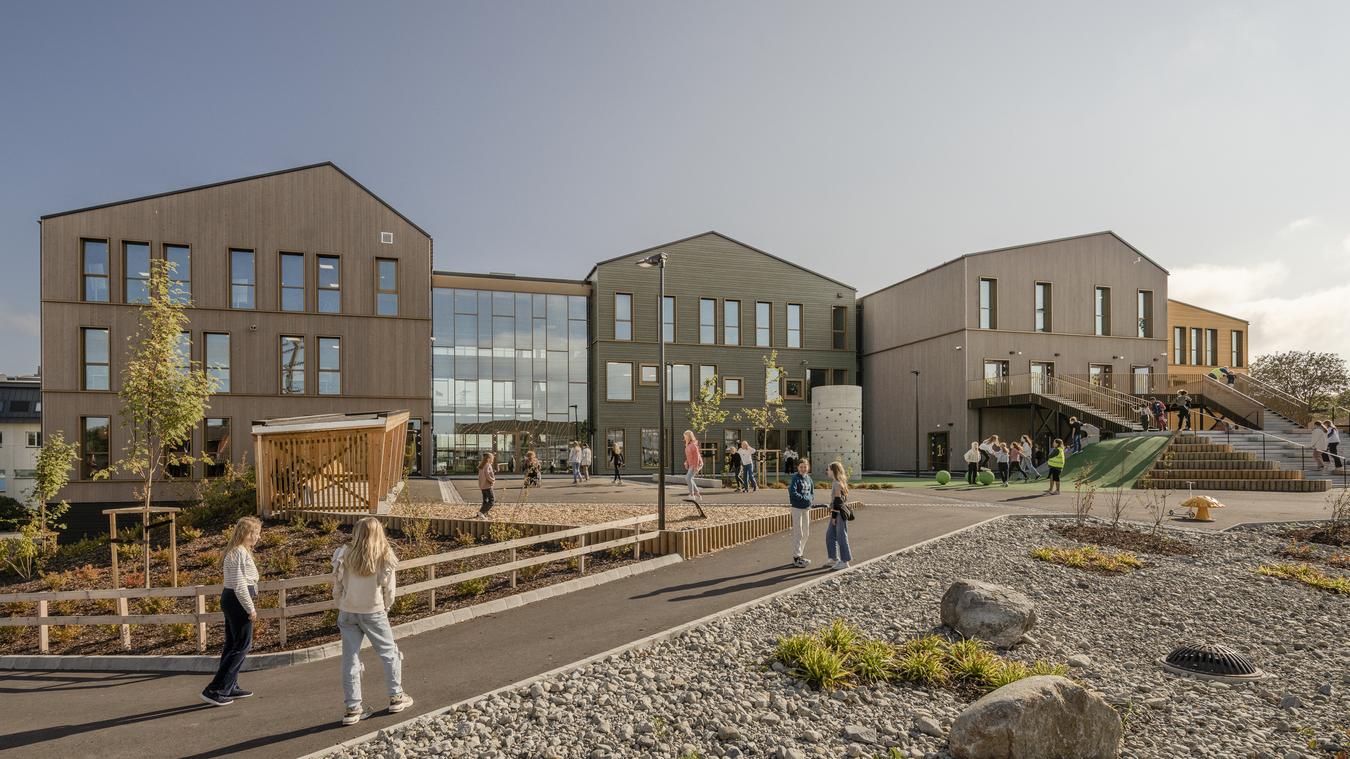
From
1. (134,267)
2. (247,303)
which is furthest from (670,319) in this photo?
(134,267)

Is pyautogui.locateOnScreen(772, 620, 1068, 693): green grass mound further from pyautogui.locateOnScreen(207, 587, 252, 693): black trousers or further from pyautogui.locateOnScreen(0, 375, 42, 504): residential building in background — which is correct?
pyautogui.locateOnScreen(0, 375, 42, 504): residential building in background

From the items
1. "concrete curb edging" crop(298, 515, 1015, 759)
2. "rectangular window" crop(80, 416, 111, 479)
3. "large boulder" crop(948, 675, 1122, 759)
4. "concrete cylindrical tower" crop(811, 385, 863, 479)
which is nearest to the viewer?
"large boulder" crop(948, 675, 1122, 759)

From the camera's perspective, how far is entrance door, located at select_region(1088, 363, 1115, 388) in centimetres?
3681

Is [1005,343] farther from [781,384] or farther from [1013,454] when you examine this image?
[781,384]

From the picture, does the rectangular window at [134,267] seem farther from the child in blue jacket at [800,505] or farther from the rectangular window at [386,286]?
the child in blue jacket at [800,505]

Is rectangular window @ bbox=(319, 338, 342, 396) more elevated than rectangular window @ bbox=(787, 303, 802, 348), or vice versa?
rectangular window @ bbox=(787, 303, 802, 348)

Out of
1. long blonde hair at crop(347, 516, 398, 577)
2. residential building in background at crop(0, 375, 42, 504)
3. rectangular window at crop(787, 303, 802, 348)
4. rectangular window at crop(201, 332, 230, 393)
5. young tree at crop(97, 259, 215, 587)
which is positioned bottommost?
residential building in background at crop(0, 375, 42, 504)

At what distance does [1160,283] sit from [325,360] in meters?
42.2

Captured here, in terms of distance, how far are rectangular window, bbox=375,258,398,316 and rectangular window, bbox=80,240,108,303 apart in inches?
382

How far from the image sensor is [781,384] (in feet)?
133

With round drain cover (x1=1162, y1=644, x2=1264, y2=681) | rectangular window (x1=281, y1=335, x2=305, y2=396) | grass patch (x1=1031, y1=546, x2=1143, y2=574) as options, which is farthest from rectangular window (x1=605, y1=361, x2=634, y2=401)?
round drain cover (x1=1162, y1=644, x2=1264, y2=681)

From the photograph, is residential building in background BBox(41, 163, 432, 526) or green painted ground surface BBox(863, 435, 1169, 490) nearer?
green painted ground surface BBox(863, 435, 1169, 490)

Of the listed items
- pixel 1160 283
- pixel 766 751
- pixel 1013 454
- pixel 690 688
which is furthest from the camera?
pixel 1160 283

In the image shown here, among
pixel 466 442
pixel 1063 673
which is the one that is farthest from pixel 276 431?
pixel 466 442
